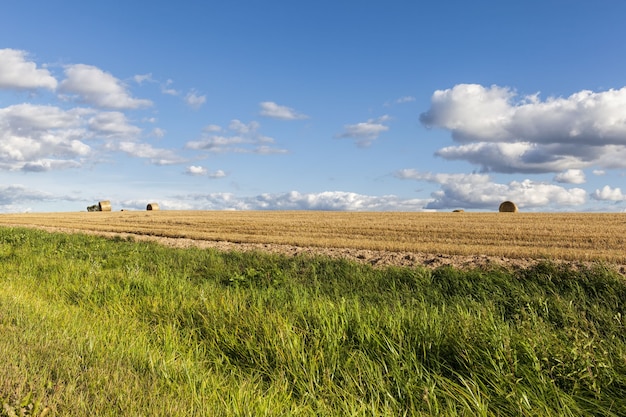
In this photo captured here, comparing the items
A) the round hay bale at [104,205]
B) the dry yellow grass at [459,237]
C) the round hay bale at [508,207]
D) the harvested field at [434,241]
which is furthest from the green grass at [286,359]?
the round hay bale at [104,205]

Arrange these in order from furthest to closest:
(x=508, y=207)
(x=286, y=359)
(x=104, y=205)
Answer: (x=104, y=205) < (x=508, y=207) < (x=286, y=359)

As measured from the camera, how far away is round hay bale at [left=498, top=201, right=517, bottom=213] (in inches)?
1452

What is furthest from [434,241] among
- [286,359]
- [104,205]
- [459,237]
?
[104,205]

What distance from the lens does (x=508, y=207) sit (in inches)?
1471

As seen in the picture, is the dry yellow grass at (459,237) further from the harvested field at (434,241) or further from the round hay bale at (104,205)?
the round hay bale at (104,205)

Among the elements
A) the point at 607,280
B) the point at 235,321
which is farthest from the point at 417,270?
the point at 235,321

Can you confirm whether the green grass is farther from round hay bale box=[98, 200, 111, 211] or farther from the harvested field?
round hay bale box=[98, 200, 111, 211]

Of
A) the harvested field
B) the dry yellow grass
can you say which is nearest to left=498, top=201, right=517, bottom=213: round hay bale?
the dry yellow grass

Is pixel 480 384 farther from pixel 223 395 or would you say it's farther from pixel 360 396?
pixel 223 395

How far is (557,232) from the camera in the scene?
20.5m

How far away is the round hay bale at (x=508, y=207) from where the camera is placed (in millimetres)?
36875

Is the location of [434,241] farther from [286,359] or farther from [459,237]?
[286,359]

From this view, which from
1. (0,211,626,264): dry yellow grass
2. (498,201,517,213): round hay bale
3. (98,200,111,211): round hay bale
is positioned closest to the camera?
(0,211,626,264): dry yellow grass

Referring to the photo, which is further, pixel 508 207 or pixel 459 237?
pixel 508 207
